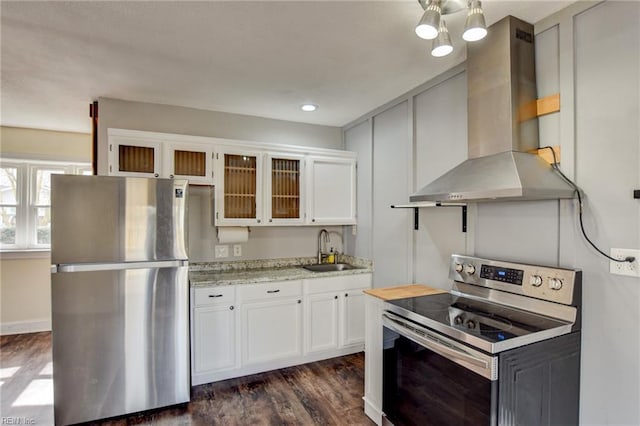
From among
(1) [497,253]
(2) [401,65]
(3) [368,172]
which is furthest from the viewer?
(3) [368,172]

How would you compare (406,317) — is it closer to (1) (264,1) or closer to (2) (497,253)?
(2) (497,253)

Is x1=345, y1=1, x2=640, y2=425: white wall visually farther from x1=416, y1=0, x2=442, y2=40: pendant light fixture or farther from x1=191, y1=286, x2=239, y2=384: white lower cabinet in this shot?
x1=191, y1=286, x2=239, y2=384: white lower cabinet

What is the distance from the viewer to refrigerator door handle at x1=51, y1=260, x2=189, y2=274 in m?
2.26

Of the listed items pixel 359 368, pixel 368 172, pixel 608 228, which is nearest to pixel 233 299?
pixel 359 368

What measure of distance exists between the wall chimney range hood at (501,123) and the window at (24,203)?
4664 mm

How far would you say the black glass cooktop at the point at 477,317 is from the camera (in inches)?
62.6

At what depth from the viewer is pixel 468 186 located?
5.77ft

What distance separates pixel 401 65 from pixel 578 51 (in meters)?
1.02

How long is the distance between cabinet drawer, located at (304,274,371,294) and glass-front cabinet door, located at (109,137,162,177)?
1681mm

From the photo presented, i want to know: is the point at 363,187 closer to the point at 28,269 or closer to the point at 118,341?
the point at 118,341

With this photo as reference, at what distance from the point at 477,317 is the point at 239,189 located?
2285mm

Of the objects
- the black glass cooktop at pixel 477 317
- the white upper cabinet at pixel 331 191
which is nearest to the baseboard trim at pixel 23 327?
the white upper cabinet at pixel 331 191

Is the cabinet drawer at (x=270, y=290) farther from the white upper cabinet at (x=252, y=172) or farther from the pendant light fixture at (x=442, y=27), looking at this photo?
the pendant light fixture at (x=442, y=27)

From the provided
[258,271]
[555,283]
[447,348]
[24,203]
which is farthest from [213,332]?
[24,203]
